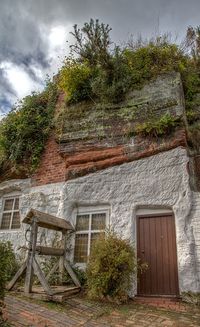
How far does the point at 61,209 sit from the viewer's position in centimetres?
764

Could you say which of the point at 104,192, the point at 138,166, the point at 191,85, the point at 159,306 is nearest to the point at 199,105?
the point at 191,85

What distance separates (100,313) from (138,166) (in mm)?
3728

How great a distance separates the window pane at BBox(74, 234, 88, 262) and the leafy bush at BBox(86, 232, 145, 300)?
125cm

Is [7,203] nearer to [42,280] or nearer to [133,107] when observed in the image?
[42,280]

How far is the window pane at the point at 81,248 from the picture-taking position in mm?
7180

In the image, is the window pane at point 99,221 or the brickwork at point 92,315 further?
the window pane at point 99,221

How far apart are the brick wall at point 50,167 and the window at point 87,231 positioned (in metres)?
1.51

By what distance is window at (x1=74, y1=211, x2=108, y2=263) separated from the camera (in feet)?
23.6

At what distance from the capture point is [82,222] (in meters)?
7.55

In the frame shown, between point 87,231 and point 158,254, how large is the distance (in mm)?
2036

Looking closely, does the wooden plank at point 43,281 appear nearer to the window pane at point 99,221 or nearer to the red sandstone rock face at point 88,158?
the window pane at point 99,221

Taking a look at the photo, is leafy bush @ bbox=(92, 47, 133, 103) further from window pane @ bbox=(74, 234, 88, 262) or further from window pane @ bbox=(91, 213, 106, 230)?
window pane @ bbox=(74, 234, 88, 262)

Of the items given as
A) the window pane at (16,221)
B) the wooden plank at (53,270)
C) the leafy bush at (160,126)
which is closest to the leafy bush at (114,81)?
the leafy bush at (160,126)

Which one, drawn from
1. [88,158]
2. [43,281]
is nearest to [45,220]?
[43,281]
